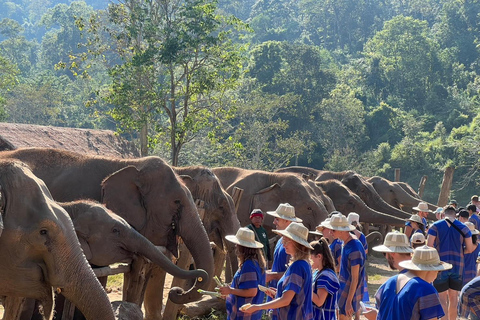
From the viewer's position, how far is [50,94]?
48219 millimetres

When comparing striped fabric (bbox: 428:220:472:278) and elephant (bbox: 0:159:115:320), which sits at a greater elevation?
elephant (bbox: 0:159:115:320)

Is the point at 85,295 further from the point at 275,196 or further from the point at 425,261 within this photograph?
the point at 275,196

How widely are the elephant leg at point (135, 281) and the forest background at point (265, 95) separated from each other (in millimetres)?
11712

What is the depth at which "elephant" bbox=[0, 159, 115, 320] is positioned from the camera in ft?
17.1

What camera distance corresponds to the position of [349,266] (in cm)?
755

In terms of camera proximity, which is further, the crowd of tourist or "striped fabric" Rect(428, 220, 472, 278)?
"striped fabric" Rect(428, 220, 472, 278)

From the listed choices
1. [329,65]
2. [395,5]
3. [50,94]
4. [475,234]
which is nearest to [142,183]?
[475,234]

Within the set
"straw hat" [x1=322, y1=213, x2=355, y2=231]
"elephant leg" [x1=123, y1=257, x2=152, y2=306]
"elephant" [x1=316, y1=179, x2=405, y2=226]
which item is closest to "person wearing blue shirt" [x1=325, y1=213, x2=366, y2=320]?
"straw hat" [x1=322, y1=213, x2=355, y2=231]

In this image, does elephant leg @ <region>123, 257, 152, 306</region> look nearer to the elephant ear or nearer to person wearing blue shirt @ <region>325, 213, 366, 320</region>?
the elephant ear

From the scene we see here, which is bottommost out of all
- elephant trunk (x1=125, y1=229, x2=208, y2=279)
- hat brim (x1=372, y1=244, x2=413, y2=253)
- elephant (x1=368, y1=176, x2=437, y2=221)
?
elephant (x1=368, y1=176, x2=437, y2=221)

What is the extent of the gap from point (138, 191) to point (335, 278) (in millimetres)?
3918

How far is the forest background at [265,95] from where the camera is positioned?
65.7 feet

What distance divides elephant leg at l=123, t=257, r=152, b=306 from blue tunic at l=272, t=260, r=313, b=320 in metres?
2.34

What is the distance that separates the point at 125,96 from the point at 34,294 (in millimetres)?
14885
